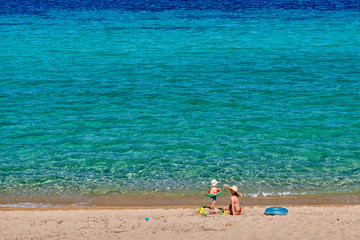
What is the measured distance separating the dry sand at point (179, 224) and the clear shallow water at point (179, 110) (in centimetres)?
206

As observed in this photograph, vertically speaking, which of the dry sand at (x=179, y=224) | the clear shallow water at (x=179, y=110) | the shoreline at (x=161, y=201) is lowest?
the dry sand at (x=179, y=224)

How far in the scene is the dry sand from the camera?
44.2 feet

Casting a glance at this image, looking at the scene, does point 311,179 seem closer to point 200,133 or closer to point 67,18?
point 200,133

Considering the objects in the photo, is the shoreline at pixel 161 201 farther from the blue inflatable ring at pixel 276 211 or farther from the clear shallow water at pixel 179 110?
the blue inflatable ring at pixel 276 211

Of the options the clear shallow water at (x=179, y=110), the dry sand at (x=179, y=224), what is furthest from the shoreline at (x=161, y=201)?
the dry sand at (x=179, y=224)

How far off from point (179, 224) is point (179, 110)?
12.7m

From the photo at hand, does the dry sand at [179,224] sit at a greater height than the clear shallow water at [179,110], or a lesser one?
lesser

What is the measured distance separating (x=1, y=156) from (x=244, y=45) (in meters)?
26.6

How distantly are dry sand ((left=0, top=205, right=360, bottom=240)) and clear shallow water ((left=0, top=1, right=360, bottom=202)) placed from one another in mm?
2063

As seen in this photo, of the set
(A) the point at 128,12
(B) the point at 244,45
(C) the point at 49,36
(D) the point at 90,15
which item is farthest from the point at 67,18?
(B) the point at 244,45

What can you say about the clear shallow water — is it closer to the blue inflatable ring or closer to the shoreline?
the shoreline

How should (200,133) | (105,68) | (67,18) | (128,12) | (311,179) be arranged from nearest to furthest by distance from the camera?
(311,179) < (200,133) < (105,68) < (67,18) < (128,12)

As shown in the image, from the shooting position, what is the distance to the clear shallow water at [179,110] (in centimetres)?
1891

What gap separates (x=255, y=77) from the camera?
32.5m
